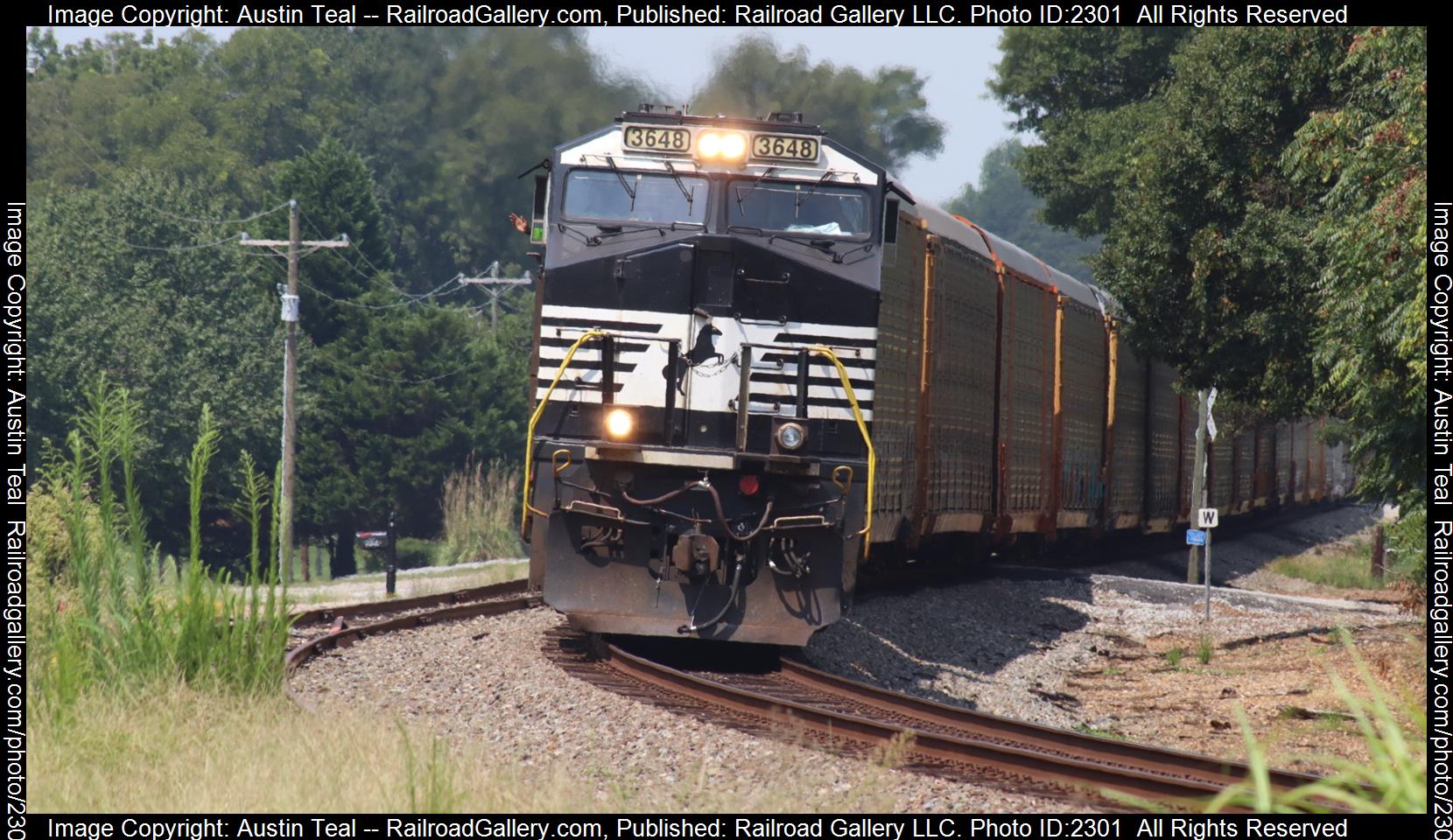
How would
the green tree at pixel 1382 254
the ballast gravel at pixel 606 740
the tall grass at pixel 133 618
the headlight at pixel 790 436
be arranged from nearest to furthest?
the ballast gravel at pixel 606 740 → the tall grass at pixel 133 618 → the headlight at pixel 790 436 → the green tree at pixel 1382 254

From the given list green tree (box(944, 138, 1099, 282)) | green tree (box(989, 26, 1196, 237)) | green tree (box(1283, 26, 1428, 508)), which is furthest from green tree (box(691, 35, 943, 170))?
green tree (box(944, 138, 1099, 282))

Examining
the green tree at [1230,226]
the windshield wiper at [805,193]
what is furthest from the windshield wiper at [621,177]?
the green tree at [1230,226]

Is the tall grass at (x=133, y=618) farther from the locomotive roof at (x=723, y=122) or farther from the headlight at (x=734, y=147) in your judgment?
the headlight at (x=734, y=147)

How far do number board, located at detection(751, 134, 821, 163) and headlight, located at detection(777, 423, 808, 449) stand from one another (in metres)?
2.21

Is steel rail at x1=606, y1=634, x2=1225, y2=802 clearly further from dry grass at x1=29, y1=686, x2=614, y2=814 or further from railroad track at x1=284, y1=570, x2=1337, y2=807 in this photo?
dry grass at x1=29, y1=686, x2=614, y2=814

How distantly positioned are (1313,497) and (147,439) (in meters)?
32.3

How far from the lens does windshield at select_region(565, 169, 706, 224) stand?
11.6m

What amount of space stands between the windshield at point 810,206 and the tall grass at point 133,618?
4.52m

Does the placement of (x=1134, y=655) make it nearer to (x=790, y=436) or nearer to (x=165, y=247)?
(x=790, y=436)

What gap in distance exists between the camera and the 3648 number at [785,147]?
38.2 ft

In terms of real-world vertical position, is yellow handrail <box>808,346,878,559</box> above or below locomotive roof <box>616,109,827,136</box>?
below

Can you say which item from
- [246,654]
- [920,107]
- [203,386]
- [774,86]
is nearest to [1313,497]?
[774,86]

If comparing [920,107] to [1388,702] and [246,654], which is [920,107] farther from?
[246,654]

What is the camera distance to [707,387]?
11250 millimetres
